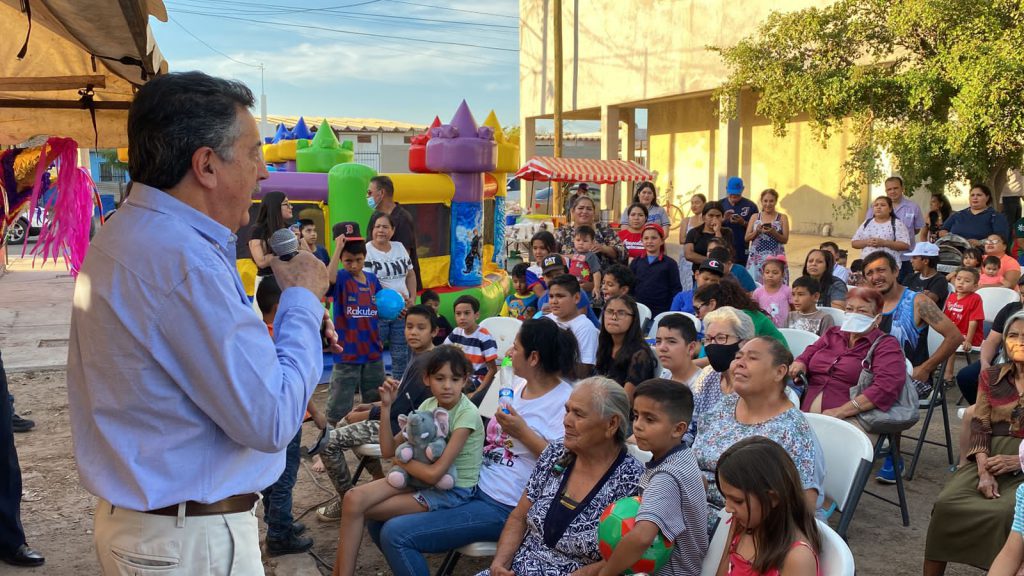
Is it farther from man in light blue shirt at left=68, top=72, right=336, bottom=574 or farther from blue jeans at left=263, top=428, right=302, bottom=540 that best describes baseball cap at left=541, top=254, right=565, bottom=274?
man in light blue shirt at left=68, top=72, right=336, bottom=574

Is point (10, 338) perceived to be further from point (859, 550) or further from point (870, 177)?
point (870, 177)

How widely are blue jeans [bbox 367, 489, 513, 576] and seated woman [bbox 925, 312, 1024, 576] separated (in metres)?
1.85

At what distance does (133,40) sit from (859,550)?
4.00 m

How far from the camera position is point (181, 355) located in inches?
65.2

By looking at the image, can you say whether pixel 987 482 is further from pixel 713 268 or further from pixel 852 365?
pixel 713 268

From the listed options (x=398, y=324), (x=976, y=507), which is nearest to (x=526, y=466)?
(x=976, y=507)

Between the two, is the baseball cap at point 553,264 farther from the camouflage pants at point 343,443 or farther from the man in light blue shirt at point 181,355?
the man in light blue shirt at point 181,355

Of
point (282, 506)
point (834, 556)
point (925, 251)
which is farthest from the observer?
point (925, 251)

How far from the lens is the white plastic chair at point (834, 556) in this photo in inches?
96.2

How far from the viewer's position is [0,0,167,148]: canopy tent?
2635mm

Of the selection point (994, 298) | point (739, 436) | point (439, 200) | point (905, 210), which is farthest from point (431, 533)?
point (905, 210)

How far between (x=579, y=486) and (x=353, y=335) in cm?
309

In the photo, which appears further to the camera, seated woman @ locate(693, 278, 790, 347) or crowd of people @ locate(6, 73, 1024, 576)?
seated woman @ locate(693, 278, 790, 347)

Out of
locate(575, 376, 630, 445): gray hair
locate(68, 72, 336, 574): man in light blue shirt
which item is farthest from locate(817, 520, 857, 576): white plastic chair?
locate(68, 72, 336, 574): man in light blue shirt
